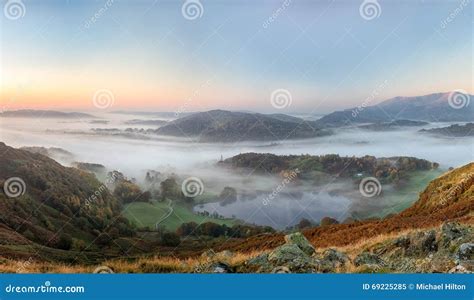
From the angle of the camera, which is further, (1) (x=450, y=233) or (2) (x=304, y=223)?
(2) (x=304, y=223)

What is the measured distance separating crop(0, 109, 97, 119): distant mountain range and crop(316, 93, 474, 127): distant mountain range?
7.66 m

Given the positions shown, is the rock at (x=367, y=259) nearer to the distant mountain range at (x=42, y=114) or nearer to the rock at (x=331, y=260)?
the rock at (x=331, y=260)

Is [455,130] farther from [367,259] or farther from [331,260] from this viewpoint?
[331,260]

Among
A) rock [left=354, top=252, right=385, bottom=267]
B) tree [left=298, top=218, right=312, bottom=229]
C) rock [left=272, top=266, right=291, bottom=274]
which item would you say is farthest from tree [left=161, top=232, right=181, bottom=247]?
rock [left=354, top=252, right=385, bottom=267]

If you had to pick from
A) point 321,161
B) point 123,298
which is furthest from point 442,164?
point 123,298

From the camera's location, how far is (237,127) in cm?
2070

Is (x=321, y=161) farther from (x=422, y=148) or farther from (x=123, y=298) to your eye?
(x=123, y=298)

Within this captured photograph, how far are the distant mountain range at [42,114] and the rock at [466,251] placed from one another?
39.8 ft

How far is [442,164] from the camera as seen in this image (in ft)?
70.5

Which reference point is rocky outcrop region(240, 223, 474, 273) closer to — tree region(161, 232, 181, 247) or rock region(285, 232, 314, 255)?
rock region(285, 232, 314, 255)

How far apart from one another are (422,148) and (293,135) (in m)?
4.42

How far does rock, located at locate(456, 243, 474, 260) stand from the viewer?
12.9 metres

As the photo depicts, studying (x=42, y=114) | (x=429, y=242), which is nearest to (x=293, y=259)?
(x=429, y=242)

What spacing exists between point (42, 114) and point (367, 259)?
11.8 metres
